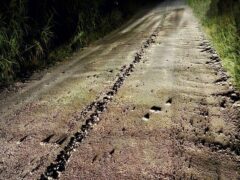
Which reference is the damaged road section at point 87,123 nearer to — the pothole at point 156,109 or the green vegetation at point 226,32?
the pothole at point 156,109

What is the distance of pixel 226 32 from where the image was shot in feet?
22.8

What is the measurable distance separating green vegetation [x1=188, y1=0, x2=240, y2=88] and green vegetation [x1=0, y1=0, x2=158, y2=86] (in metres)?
3.16

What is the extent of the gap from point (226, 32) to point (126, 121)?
149 inches

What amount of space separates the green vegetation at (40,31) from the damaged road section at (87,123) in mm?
1985

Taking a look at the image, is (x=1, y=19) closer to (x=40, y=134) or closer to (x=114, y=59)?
(x=114, y=59)

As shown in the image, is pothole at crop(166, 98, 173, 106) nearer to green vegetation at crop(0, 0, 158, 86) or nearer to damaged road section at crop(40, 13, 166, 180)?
damaged road section at crop(40, 13, 166, 180)

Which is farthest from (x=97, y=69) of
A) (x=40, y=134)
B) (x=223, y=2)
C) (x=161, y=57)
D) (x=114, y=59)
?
(x=223, y=2)

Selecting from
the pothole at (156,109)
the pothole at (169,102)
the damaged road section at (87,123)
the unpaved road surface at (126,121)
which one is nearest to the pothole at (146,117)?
the unpaved road surface at (126,121)

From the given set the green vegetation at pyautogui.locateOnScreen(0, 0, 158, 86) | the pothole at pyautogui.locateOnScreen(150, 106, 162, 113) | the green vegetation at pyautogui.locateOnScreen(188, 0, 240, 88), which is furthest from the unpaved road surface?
the green vegetation at pyautogui.locateOnScreen(0, 0, 158, 86)

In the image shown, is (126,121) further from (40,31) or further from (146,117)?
(40,31)

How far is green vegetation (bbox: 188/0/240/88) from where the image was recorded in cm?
553

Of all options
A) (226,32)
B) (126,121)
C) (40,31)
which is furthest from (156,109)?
(40,31)

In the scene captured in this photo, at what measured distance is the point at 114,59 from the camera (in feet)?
23.0

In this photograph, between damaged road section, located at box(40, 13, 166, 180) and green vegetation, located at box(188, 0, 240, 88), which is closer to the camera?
damaged road section, located at box(40, 13, 166, 180)
